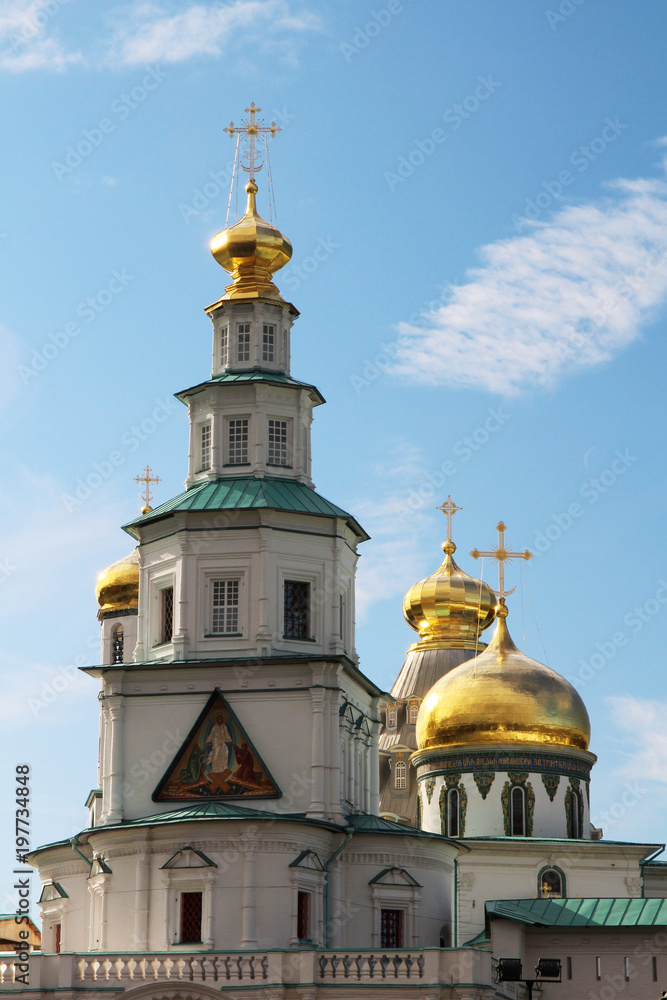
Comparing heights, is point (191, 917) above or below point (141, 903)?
below

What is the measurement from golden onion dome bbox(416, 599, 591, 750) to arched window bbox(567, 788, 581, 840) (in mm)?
1146

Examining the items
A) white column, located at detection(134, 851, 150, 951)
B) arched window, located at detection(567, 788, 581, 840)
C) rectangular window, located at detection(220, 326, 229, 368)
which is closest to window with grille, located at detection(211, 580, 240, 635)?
white column, located at detection(134, 851, 150, 951)

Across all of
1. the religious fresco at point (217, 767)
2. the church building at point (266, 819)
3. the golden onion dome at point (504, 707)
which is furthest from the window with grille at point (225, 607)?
the golden onion dome at point (504, 707)

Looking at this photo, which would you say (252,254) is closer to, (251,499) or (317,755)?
(251,499)

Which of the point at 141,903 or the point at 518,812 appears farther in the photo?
Result: the point at 518,812

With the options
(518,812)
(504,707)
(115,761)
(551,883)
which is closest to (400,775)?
(504,707)

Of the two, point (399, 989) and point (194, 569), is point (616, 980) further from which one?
A: point (194, 569)

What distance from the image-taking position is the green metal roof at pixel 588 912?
35.4 metres

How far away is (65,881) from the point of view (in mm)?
35969

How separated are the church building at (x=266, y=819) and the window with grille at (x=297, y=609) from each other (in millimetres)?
43

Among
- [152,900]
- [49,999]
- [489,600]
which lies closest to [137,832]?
[152,900]

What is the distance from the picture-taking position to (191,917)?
1287 inches

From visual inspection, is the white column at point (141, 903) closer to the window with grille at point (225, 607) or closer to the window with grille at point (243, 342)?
the window with grille at point (225, 607)

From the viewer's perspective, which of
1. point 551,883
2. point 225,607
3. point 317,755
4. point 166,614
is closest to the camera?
point 317,755
